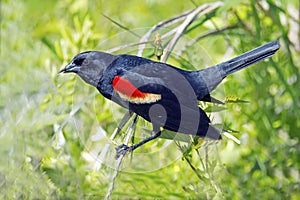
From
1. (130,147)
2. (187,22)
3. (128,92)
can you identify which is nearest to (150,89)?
(128,92)

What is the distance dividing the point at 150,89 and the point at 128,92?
0.06m

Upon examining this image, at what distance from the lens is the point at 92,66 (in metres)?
2.22

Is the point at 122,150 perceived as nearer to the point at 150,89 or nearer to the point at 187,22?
the point at 150,89

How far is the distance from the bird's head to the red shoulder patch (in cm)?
6

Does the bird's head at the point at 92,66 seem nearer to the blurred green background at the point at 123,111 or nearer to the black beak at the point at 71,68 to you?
the black beak at the point at 71,68

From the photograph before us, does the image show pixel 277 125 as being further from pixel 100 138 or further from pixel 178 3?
pixel 178 3

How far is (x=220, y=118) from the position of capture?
300 cm

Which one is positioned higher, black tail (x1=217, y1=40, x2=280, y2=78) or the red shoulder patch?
black tail (x1=217, y1=40, x2=280, y2=78)

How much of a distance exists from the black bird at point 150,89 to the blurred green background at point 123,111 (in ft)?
1.40

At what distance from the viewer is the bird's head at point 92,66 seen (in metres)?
2.22

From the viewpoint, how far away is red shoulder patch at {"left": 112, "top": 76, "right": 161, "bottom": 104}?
2174 millimetres

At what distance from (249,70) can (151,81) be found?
1377mm

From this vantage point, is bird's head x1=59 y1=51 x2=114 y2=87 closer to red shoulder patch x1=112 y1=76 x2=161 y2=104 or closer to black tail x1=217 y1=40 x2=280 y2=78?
red shoulder patch x1=112 y1=76 x2=161 y2=104

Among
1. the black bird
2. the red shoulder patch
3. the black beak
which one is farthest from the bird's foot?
the black beak
